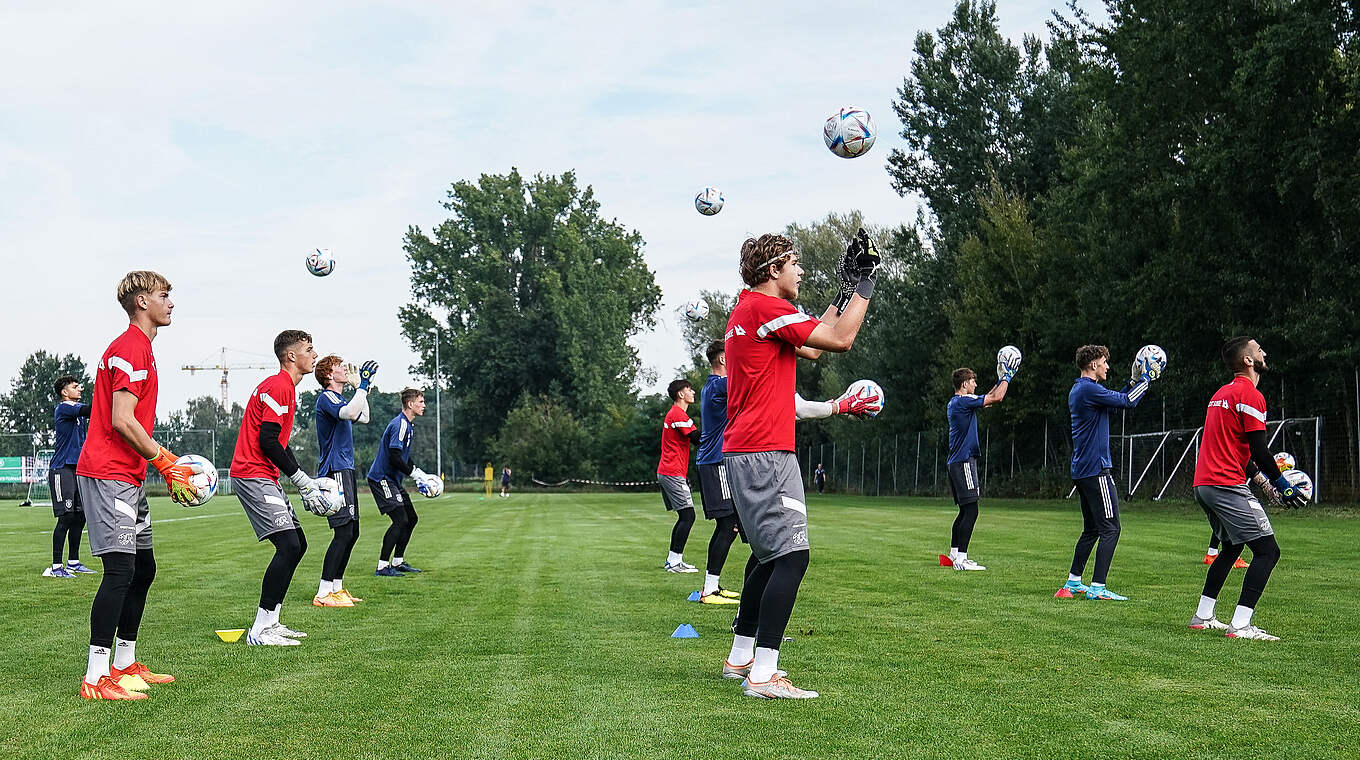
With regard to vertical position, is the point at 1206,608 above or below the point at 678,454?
below

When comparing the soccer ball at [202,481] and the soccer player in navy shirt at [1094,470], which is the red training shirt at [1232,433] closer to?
the soccer player in navy shirt at [1094,470]

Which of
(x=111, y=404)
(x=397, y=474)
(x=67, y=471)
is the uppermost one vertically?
(x=111, y=404)

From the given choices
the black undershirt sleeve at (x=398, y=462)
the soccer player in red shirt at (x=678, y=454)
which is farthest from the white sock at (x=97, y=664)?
the soccer player in red shirt at (x=678, y=454)

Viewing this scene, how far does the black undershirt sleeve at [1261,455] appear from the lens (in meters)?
7.86

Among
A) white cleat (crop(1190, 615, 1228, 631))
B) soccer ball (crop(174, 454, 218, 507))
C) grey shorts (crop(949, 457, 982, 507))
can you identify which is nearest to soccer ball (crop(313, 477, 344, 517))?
soccer ball (crop(174, 454, 218, 507))

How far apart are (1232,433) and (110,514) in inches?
283

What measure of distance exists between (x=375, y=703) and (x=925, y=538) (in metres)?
14.4

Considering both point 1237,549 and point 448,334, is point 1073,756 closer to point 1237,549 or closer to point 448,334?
point 1237,549

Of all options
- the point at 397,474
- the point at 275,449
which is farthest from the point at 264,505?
the point at 397,474

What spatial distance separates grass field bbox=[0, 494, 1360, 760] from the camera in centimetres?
497

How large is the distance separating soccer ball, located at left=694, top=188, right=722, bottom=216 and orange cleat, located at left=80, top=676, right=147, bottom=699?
13710 millimetres

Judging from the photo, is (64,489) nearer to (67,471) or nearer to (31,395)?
(67,471)

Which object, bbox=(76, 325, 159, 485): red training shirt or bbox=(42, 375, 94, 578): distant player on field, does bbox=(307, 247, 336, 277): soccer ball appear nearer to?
bbox=(42, 375, 94, 578): distant player on field

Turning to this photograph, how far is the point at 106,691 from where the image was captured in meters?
6.05
